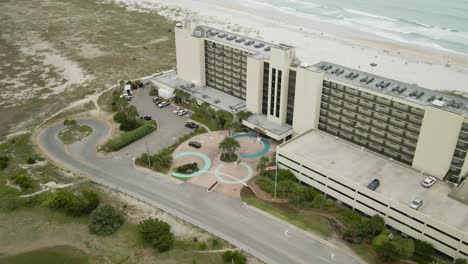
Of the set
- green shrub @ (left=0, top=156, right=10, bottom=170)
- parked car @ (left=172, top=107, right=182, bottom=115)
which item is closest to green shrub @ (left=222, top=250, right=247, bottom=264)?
green shrub @ (left=0, top=156, right=10, bottom=170)

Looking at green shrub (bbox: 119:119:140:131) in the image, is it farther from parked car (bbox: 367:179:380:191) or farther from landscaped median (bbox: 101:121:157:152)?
parked car (bbox: 367:179:380:191)

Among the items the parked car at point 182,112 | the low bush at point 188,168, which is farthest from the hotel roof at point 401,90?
the parked car at point 182,112

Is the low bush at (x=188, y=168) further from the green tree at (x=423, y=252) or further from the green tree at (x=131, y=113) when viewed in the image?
the green tree at (x=423, y=252)

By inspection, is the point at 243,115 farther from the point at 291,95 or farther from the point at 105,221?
the point at 105,221

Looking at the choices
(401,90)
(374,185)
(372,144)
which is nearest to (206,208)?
(374,185)

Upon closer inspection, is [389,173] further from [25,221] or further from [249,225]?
[25,221]

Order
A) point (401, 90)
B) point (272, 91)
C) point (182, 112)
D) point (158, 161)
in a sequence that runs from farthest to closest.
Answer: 1. point (182, 112)
2. point (272, 91)
3. point (158, 161)
4. point (401, 90)

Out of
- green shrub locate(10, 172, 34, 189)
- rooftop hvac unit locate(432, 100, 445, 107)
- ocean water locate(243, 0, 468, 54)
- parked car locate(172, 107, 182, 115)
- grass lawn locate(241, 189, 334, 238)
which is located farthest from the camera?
ocean water locate(243, 0, 468, 54)
